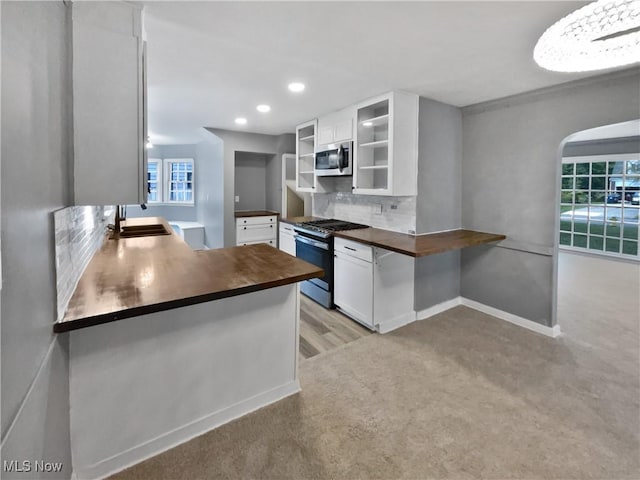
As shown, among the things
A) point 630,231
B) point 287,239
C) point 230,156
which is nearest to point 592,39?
point 287,239

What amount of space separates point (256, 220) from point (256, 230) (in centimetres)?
19

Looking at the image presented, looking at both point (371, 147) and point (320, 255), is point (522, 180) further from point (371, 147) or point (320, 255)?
point (320, 255)

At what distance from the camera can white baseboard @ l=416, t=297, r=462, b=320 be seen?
3475mm

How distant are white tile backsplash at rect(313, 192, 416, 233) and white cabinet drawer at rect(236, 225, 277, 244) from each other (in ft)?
4.32

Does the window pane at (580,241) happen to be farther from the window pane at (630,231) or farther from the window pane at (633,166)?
the window pane at (633,166)

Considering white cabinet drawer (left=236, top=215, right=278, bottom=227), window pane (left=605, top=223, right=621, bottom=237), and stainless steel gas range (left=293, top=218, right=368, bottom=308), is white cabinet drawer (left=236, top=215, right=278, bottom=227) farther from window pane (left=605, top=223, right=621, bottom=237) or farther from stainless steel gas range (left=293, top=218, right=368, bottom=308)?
window pane (left=605, top=223, right=621, bottom=237)

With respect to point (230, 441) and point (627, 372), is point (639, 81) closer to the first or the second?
point (627, 372)

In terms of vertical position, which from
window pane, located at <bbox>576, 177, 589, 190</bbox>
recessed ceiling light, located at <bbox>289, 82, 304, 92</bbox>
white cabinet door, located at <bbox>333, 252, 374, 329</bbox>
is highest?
recessed ceiling light, located at <bbox>289, 82, 304, 92</bbox>

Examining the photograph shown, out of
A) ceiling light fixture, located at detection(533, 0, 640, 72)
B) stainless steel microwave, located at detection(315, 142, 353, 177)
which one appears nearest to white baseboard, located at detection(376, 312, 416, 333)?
stainless steel microwave, located at detection(315, 142, 353, 177)

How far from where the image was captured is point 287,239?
15.5 feet

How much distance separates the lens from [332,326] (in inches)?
129

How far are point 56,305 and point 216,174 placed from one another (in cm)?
477

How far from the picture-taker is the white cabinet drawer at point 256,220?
562 cm

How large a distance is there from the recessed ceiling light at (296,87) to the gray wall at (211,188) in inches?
106
